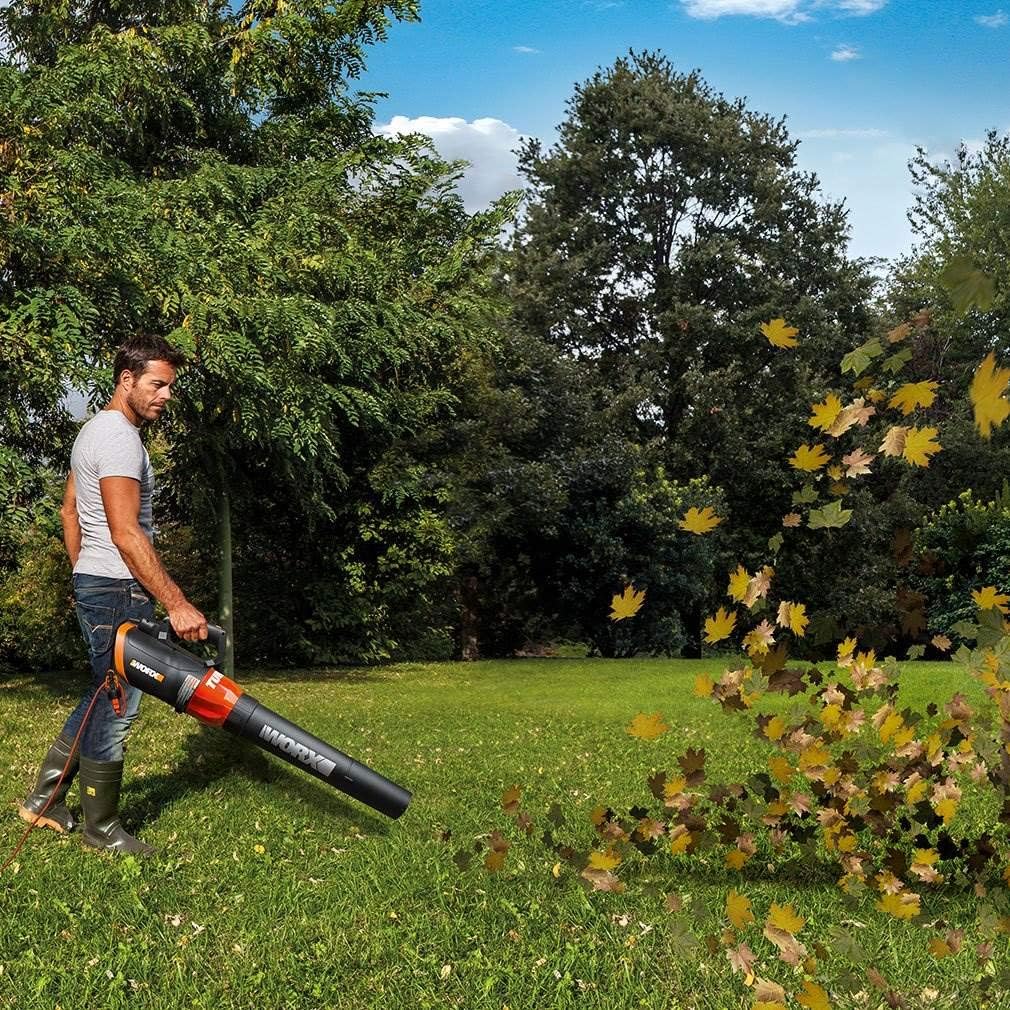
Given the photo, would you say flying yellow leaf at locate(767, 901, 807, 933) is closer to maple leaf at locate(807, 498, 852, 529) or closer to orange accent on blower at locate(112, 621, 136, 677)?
maple leaf at locate(807, 498, 852, 529)

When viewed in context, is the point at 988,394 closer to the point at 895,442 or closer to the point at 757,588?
the point at 895,442

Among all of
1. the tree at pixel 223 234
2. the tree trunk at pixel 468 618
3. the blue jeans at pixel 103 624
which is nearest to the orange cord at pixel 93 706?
the blue jeans at pixel 103 624

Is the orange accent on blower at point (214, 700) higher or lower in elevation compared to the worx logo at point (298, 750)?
higher

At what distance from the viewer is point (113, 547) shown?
211 inches

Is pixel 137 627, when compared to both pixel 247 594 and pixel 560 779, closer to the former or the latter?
pixel 560 779

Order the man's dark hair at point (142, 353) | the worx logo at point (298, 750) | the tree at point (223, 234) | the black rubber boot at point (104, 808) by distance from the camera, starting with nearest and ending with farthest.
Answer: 1. the worx logo at point (298, 750)
2. the man's dark hair at point (142, 353)
3. the black rubber boot at point (104, 808)
4. the tree at point (223, 234)

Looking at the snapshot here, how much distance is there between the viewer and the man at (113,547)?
17.0ft

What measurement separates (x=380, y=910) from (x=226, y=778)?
9.39ft

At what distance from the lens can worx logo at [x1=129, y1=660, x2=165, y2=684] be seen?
4952 millimetres

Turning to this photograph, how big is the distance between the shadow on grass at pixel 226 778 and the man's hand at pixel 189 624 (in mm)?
1759

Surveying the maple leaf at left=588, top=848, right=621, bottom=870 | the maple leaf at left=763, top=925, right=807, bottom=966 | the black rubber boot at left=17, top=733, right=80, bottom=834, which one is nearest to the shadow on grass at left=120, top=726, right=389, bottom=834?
the black rubber boot at left=17, top=733, right=80, bottom=834

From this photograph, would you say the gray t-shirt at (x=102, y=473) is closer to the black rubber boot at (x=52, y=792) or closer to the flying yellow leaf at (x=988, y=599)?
the black rubber boot at (x=52, y=792)

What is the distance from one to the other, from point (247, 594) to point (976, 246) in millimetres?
23977

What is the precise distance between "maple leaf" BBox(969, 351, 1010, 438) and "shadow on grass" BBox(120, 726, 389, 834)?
5.02 metres
